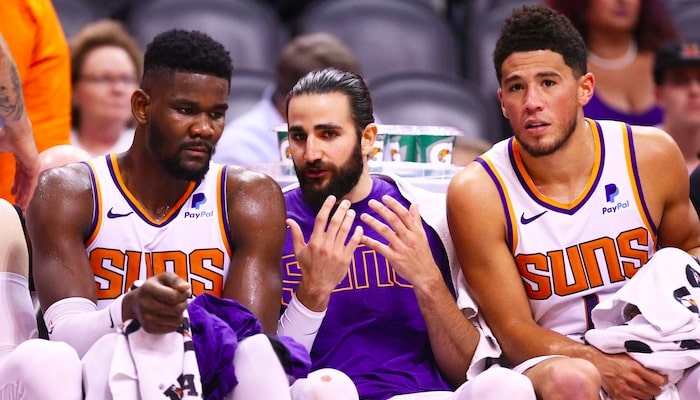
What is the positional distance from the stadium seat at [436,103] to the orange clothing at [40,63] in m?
1.56

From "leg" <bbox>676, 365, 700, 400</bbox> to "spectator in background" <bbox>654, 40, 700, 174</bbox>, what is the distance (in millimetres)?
1928

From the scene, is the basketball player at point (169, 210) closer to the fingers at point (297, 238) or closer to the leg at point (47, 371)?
the fingers at point (297, 238)

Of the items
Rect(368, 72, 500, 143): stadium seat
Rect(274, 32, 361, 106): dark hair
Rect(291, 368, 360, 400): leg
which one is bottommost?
Rect(291, 368, 360, 400): leg

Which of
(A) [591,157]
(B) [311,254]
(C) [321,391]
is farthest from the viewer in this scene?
(A) [591,157]

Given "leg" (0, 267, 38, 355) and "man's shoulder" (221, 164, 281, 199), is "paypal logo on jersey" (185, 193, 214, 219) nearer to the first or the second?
"man's shoulder" (221, 164, 281, 199)

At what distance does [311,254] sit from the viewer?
311cm

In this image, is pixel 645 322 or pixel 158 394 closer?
pixel 158 394

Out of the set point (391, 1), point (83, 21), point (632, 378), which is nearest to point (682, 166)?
point (632, 378)

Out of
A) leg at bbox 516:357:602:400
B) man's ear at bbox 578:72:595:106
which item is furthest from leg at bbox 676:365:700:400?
man's ear at bbox 578:72:595:106

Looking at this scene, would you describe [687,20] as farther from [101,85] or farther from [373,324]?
[373,324]

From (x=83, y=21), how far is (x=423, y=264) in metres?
3.12

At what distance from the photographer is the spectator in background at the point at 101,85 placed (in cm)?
512

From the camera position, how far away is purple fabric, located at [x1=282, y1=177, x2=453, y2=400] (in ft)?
10.5

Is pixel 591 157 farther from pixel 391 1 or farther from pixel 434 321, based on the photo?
pixel 391 1
